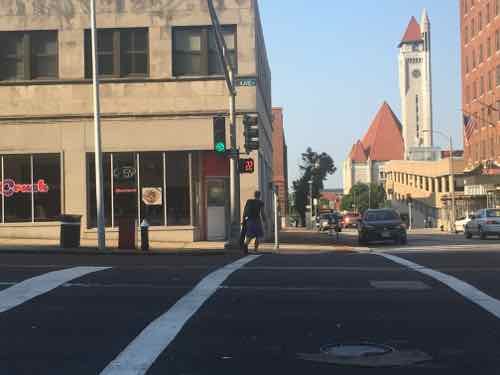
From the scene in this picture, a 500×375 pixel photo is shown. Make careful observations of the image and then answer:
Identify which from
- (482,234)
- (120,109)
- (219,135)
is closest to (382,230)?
(482,234)

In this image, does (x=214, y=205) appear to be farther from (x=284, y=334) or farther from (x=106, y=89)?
→ (x=284, y=334)

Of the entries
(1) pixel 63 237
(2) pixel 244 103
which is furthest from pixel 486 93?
(1) pixel 63 237

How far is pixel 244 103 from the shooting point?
2756cm

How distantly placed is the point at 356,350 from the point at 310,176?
104 metres

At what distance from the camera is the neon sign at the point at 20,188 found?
27594mm

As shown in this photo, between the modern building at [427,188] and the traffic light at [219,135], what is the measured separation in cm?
6070

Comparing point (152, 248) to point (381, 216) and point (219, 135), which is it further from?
point (381, 216)

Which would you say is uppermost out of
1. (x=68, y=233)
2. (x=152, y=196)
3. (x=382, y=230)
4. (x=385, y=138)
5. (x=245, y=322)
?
(x=385, y=138)

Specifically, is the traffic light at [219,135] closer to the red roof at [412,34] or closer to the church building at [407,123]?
the church building at [407,123]

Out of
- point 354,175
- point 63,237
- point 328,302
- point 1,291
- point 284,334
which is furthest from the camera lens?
point 354,175

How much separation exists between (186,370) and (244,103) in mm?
22531

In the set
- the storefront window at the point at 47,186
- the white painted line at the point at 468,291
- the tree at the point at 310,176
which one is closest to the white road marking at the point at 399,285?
the white painted line at the point at 468,291

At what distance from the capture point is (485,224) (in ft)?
121

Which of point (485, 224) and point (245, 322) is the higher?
point (245, 322)
